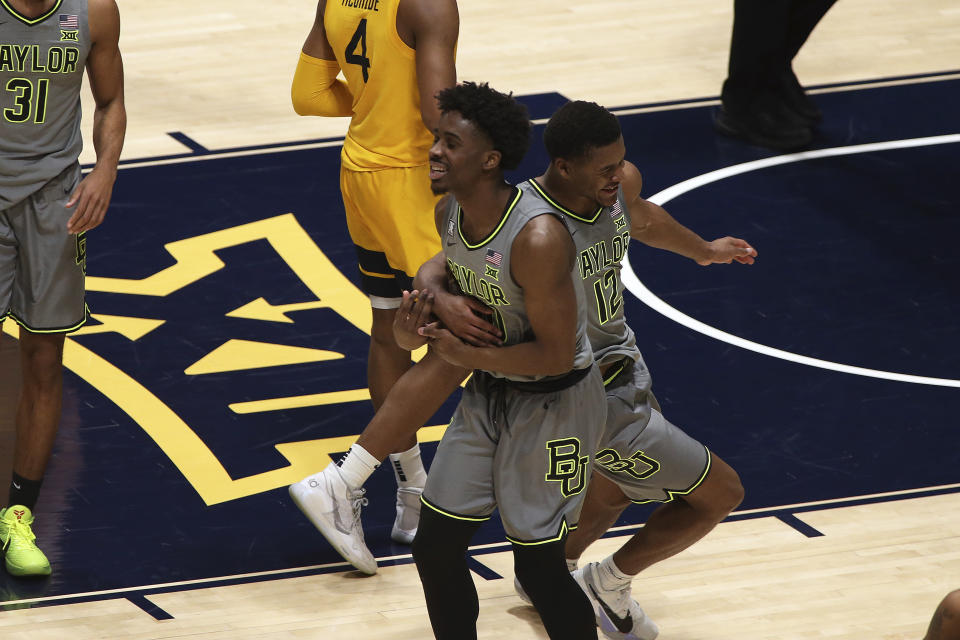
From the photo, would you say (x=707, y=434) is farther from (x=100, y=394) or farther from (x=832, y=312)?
(x=100, y=394)

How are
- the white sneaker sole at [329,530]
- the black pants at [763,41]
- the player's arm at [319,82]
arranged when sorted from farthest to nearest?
the black pants at [763,41] < the player's arm at [319,82] < the white sneaker sole at [329,530]

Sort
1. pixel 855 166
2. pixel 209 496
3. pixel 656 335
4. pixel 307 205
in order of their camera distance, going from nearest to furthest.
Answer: pixel 209 496
pixel 656 335
pixel 307 205
pixel 855 166

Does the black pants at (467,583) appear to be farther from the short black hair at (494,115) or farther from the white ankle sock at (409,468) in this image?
the white ankle sock at (409,468)

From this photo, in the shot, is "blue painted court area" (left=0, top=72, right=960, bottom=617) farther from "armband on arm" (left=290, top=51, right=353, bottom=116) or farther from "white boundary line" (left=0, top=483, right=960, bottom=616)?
"armband on arm" (left=290, top=51, right=353, bottom=116)

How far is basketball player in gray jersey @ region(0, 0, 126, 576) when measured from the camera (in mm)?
4469

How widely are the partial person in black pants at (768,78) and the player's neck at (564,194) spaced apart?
15.3 ft

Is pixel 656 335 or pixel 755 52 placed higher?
pixel 755 52

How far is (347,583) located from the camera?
15.6ft

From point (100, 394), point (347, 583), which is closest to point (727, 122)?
point (100, 394)

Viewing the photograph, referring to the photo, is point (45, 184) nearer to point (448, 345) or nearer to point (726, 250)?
point (448, 345)

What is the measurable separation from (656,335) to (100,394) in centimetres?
213

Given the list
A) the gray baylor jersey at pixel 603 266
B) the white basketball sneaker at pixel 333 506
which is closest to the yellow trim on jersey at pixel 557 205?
the gray baylor jersey at pixel 603 266

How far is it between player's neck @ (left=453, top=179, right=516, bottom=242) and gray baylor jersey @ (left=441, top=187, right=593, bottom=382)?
15 millimetres

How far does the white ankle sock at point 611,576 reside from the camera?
14.1 ft
